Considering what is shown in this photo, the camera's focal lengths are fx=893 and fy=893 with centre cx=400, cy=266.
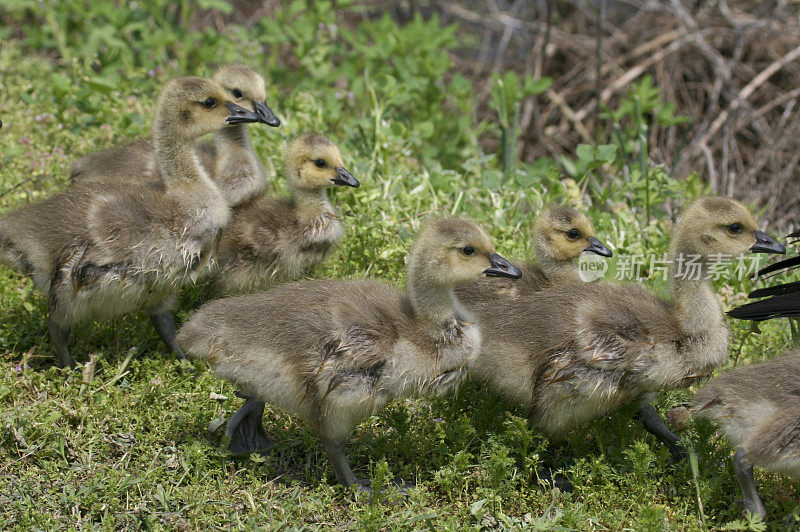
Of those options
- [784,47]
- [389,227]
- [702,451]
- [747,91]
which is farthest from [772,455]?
[784,47]

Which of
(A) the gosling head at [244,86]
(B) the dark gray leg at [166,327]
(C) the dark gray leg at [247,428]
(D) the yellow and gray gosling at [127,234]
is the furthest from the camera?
(A) the gosling head at [244,86]

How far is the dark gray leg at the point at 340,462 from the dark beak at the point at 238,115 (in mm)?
1808

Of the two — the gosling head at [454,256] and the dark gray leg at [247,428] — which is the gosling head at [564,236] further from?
the dark gray leg at [247,428]

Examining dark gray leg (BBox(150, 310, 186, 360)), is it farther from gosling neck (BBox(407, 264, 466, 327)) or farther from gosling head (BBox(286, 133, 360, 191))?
gosling neck (BBox(407, 264, 466, 327))

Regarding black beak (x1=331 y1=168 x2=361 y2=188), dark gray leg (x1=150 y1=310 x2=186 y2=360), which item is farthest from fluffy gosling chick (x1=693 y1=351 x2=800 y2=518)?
dark gray leg (x1=150 y1=310 x2=186 y2=360)

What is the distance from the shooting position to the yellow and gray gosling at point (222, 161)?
16.0ft

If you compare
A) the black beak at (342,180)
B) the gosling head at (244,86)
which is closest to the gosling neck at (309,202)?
the black beak at (342,180)

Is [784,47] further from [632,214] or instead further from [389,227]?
[389,227]

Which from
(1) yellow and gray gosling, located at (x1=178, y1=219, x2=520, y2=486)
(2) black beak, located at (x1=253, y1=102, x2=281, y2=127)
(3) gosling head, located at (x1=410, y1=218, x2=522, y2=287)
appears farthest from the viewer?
(2) black beak, located at (x1=253, y1=102, x2=281, y2=127)

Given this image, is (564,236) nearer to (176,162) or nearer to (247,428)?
(247,428)

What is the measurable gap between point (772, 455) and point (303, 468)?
1.93m

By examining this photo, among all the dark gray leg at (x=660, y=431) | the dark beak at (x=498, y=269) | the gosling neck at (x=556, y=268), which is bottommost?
the dark gray leg at (x=660, y=431)

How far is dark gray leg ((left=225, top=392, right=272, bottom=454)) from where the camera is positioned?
3.92 meters

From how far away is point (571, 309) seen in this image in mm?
3811
